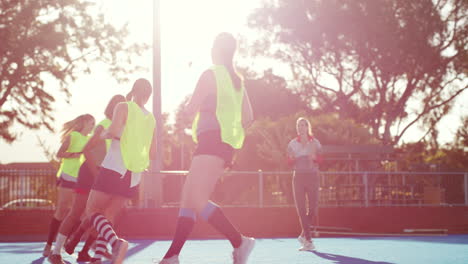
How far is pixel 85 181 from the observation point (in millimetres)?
7617

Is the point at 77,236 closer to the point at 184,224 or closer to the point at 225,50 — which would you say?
the point at 184,224

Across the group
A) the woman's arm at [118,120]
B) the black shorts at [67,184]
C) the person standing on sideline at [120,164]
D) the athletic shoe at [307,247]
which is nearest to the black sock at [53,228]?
the black shorts at [67,184]

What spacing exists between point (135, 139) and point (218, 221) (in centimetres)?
113

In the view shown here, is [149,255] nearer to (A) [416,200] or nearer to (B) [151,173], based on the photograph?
(B) [151,173]

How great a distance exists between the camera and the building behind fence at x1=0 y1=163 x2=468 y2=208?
51.0 feet

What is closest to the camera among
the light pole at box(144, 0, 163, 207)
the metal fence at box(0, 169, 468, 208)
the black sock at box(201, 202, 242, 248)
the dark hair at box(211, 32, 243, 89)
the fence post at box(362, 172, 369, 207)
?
the black sock at box(201, 202, 242, 248)

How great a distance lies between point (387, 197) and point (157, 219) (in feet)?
18.3

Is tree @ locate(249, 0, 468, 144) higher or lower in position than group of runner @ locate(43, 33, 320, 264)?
higher

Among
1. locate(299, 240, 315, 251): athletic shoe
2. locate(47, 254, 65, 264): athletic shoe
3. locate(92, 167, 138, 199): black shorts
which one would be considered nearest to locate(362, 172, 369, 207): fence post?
locate(299, 240, 315, 251): athletic shoe

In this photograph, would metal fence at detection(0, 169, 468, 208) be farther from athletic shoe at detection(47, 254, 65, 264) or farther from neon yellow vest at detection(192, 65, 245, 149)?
neon yellow vest at detection(192, 65, 245, 149)

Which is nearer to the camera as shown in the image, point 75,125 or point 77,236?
point 77,236

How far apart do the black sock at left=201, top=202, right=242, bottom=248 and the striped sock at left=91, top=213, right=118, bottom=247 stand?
2.63ft

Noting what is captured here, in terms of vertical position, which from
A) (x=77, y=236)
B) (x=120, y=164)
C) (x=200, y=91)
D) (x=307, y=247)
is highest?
(x=200, y=91)

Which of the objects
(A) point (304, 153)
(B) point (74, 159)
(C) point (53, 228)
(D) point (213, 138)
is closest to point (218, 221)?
(D) point (213, 138)
